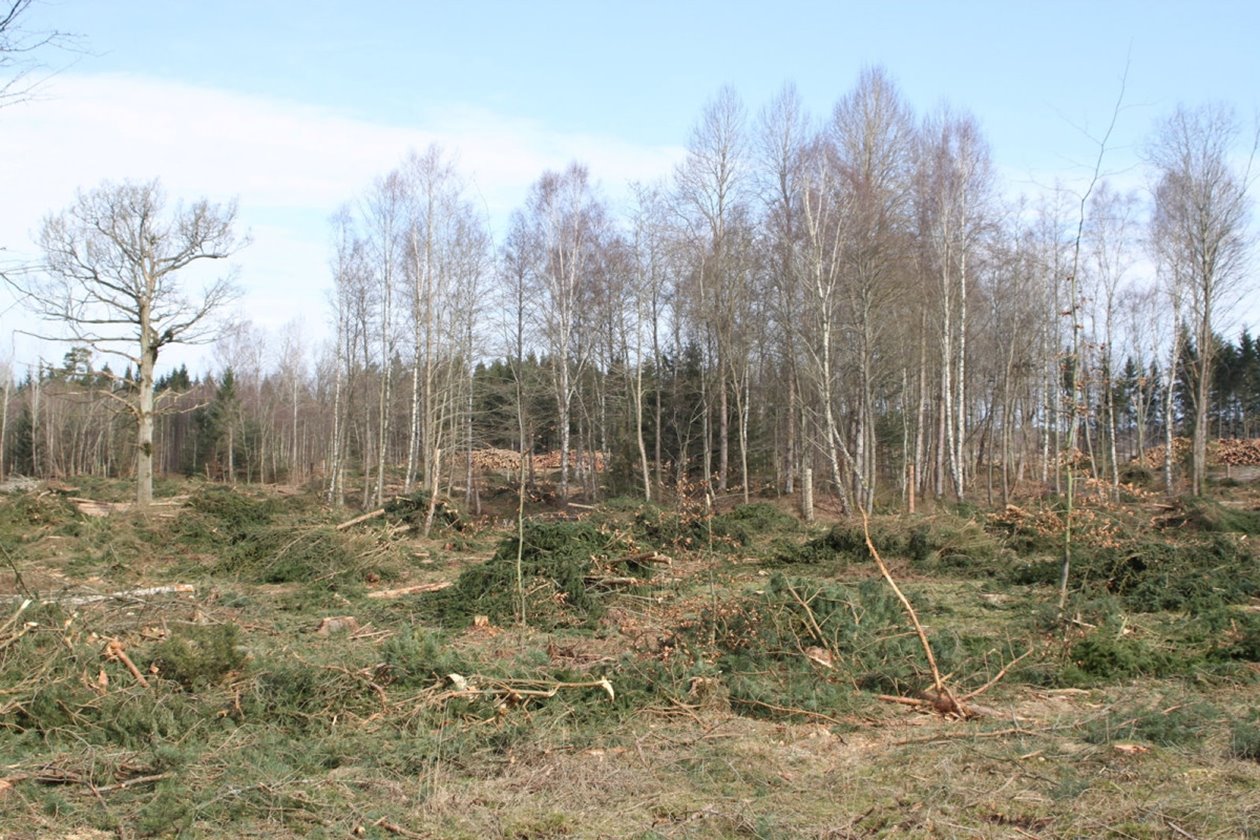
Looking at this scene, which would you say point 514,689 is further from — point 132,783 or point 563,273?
point 563,273

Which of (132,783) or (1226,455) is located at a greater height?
(1226,455)

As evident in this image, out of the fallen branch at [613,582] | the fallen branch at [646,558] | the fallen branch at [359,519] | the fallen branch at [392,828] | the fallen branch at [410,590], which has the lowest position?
the fallen branch at [410,590]

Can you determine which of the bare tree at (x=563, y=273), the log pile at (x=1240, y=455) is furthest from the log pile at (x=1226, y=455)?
the bare tree at (x=563, y=273)

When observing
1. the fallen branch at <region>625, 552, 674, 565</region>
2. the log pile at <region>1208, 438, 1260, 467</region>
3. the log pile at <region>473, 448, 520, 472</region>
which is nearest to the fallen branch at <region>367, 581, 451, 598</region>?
the fallen branch at <region>625, 552, 674, 565</region>

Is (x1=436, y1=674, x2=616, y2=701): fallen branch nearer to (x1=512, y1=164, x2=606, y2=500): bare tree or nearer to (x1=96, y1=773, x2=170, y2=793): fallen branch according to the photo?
(x1=96, y1=773, x2=170, y2=793): fallen branch

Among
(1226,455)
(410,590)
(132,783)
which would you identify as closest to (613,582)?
(410,590)

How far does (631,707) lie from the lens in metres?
6.44

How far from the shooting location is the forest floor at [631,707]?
4.57 metres

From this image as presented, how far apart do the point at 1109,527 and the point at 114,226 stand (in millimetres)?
23882

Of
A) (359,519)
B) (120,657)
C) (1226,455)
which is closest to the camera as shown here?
(120,657)

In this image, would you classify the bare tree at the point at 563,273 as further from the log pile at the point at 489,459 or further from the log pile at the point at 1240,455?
the log pile at the point at 1240,455

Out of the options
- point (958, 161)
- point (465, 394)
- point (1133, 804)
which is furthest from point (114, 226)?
point (1133, 804)

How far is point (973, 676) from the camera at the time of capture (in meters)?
7.00

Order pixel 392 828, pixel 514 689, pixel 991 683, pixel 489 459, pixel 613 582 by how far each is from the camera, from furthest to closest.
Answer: pixel 489 459 → pixel 613 582 → pixel 991 683 → pixel 514 689 → pixel 392 828
